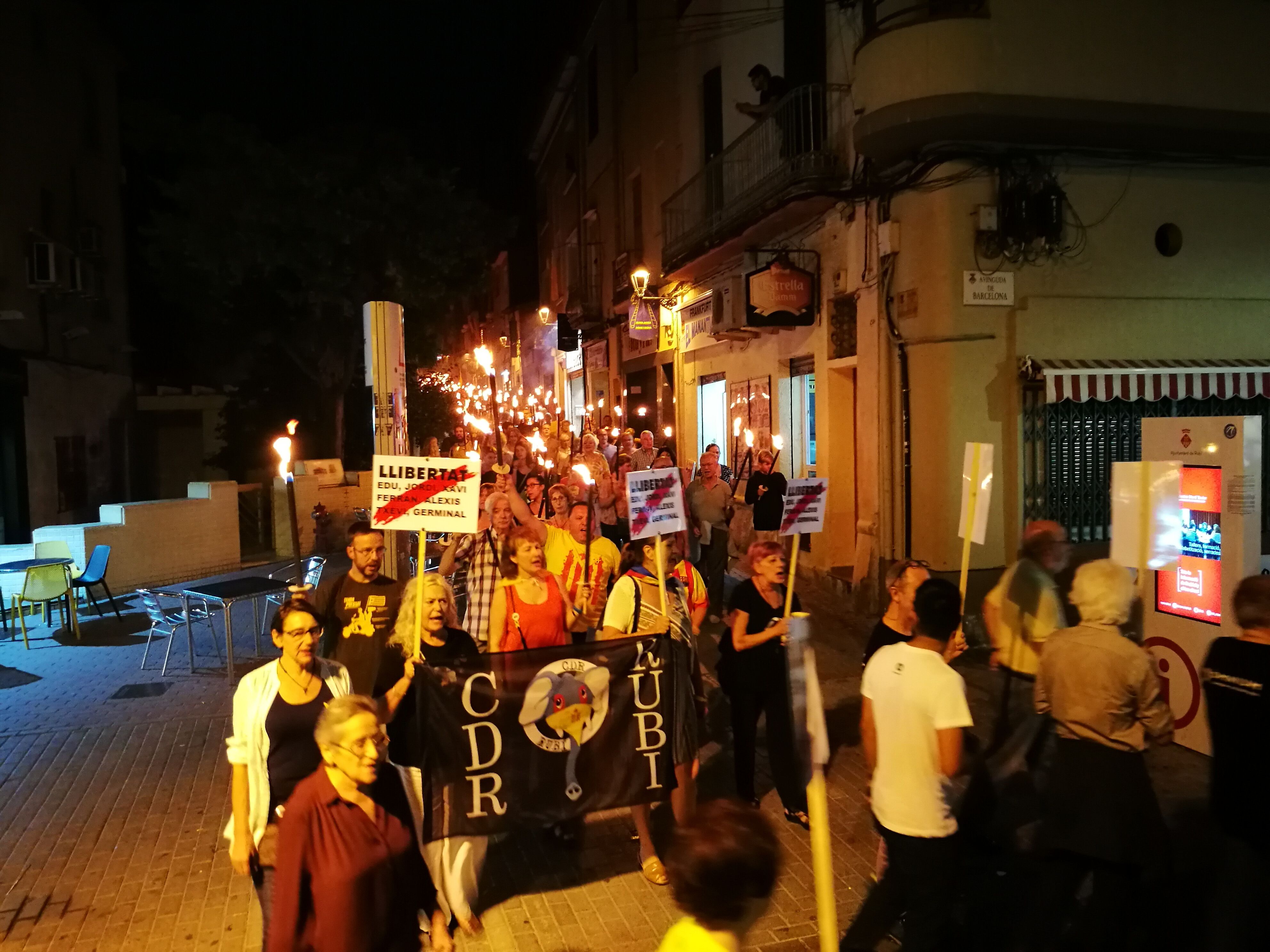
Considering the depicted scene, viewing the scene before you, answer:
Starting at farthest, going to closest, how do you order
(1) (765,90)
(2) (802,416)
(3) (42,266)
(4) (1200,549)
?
(3) (42,266) < (2) (802,416) < (1) (765,90) < (4) (1200,549)

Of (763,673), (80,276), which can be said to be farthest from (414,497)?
(80,276)

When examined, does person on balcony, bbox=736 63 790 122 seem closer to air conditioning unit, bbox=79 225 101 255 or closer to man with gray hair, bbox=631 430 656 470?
man with gray hair, bbox=631 430 656 470

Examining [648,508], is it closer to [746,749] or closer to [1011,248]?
[746,749]

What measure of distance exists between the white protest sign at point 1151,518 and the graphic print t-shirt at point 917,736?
2.36m

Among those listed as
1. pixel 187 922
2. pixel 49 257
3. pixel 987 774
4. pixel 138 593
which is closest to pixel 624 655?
pixel 987 774

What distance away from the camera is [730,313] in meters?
15.0

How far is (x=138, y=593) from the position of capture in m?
9.72

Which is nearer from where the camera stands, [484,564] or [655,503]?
[655,503]

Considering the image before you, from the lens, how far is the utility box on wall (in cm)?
597

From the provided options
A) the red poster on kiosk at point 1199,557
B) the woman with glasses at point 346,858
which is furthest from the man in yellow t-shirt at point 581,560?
the red poster on kiosk at point 1199,557

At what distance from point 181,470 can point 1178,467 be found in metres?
27.6

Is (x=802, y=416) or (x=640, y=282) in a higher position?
(x=640, y=282)

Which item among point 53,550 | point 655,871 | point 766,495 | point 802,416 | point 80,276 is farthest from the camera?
point 80,276

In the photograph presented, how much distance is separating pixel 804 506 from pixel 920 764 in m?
2.79
